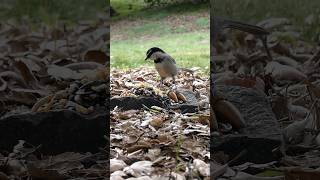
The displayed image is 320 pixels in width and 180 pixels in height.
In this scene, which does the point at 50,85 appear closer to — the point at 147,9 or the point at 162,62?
the point at 162,62

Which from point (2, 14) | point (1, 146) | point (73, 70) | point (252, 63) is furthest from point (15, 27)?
point (252, 63)

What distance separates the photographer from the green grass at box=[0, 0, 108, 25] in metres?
1.78

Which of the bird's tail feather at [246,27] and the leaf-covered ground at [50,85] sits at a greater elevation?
the bird's tail feather at [246,27]

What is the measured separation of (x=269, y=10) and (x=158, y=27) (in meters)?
4.42

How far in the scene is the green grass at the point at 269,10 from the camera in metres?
1.77

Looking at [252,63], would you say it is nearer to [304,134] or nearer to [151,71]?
[304,134]

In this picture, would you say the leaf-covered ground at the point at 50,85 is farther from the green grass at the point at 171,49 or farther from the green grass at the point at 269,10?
the green grass at the point at 171,49

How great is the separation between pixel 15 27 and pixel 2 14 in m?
Answer: 0.05

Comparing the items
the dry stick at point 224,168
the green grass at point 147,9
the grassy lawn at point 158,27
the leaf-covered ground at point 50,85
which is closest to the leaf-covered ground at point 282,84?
the dry stick at point 224,168

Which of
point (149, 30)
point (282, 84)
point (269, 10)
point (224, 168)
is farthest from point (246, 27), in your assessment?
point (149, 30)

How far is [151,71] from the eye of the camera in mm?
3555

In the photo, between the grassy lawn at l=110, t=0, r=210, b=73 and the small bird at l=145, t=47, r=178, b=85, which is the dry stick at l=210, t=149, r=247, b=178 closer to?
the small bird at l=145, t=47, r=178, b=85

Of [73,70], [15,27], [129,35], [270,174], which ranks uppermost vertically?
[129,35]

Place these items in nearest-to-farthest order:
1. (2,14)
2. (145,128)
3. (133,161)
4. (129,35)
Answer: (2,14) < (133,161) < (145,128) < (129,35)
